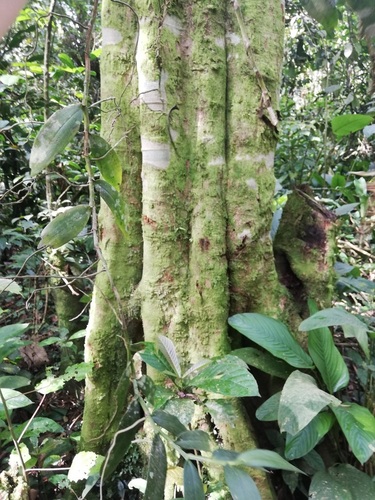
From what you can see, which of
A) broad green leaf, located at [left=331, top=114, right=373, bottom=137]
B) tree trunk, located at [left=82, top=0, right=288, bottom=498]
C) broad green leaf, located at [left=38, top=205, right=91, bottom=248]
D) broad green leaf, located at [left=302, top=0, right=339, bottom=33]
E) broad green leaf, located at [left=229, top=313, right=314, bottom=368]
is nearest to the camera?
broad green leaf, located at [left=302, top=0, right=339, bottom=33]

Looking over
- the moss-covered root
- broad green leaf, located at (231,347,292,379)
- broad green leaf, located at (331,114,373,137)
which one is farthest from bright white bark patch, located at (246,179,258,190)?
broad green leaf, located at (331,114,373,137)

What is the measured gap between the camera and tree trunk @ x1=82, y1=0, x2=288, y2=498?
1.24 meters

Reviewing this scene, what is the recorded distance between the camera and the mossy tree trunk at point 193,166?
1.24 metres

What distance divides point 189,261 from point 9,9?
3.32ft

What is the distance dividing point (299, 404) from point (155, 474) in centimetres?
47

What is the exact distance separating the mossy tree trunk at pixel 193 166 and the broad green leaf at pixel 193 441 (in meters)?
0.56

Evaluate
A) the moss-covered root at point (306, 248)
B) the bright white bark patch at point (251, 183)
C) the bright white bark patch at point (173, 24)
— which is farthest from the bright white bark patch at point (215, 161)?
the bright white bark patch at point (173, 24)

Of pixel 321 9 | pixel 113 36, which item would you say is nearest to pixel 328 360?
pixel 321 9

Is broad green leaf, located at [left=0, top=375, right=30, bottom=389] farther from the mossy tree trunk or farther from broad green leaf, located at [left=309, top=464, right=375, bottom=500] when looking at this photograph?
broad green leaf, located at [left=309, top=464, right=375, bottom=500]

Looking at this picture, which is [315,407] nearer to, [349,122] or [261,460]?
[261,460]

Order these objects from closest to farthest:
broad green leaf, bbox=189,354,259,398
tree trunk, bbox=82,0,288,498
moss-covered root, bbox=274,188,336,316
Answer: broad green leaf, bbox=189,354,259,398 < tree trunk, bbox=82,0,288,498 < moss-covered root, bbox=274,188,336,316

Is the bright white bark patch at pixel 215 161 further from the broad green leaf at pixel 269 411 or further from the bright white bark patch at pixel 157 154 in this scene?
the broad green leaf at pixel 269 411

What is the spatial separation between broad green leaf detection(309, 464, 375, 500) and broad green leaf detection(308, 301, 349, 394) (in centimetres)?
21

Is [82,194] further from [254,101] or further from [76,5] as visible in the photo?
[254,101]
